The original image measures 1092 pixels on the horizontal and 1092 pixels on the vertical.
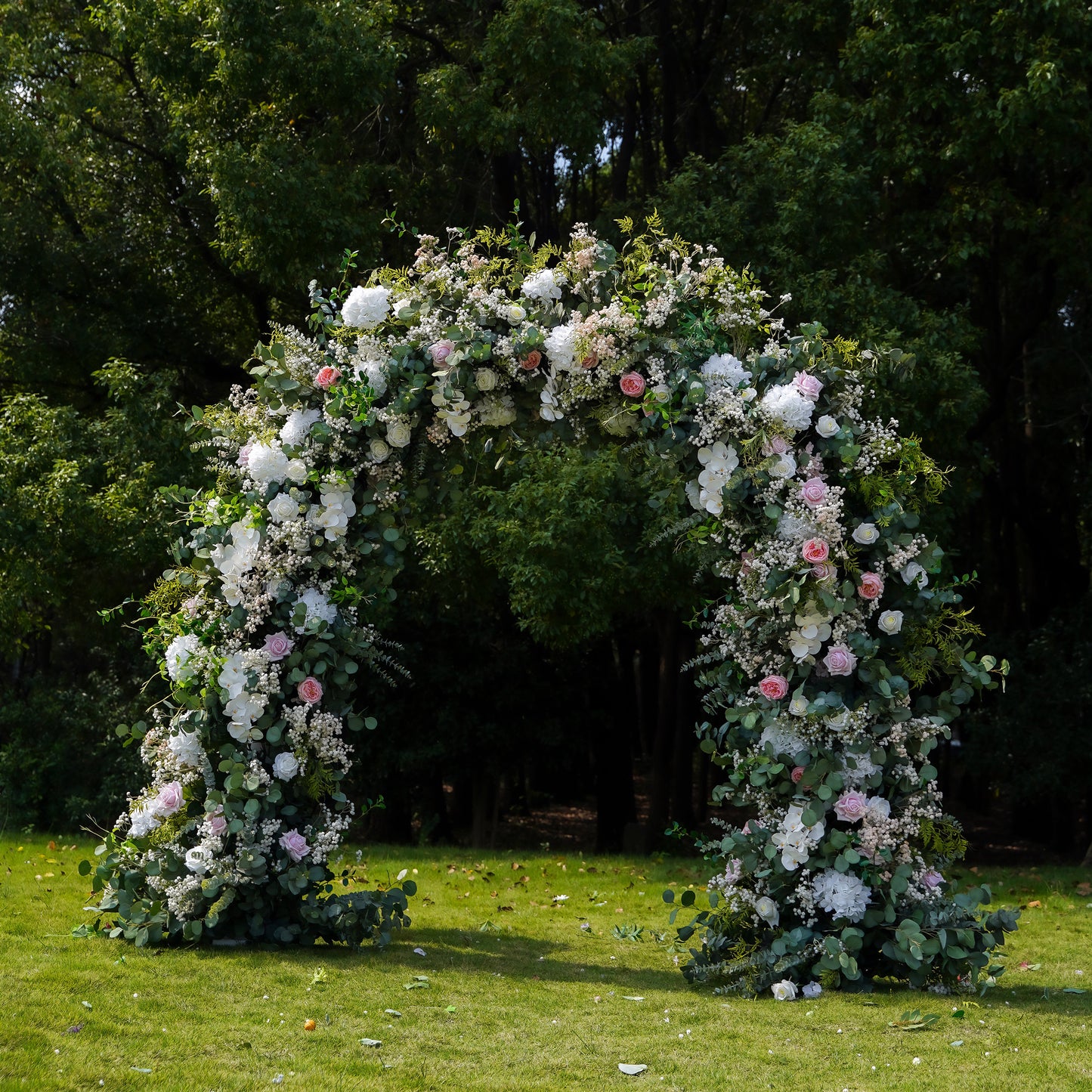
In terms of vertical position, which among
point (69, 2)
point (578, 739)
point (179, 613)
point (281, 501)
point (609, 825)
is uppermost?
point (69, 2)

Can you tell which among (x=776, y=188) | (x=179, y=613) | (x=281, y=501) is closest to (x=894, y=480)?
(x=281, y=501)

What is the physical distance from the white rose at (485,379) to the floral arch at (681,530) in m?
0.01

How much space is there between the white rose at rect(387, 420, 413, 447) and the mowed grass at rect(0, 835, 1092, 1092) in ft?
7.92

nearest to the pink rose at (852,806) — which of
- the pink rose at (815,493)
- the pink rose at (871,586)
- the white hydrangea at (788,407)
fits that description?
the pink rose at (871,586)

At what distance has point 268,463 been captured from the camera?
5.73 meters

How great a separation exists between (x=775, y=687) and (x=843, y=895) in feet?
3.03

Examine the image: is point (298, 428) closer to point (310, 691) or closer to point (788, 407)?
point (310, 691)

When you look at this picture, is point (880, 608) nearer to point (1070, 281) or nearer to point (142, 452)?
point (142, 452)

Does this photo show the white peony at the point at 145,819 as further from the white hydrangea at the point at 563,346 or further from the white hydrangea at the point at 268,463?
the white hydrangea at the point at 563,346

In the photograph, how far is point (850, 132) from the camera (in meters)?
9.81

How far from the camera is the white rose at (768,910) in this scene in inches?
211

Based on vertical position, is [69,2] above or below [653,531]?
above

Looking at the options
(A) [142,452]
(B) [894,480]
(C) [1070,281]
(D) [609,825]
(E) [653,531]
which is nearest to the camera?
(B) [894,480]

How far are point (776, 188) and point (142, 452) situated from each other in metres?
5.59
